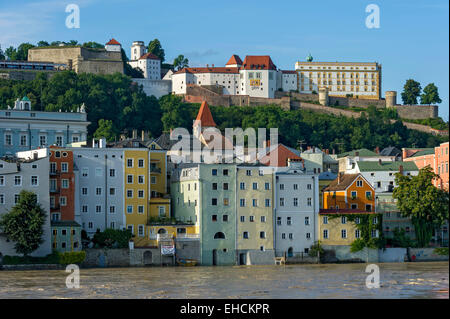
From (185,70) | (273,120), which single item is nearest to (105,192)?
(273,120)

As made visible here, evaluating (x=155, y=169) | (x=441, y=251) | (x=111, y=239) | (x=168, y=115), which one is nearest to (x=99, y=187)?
(x=111, y=239)

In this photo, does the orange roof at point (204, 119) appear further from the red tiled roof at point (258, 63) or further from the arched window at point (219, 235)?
the arched window at point (219, 235)

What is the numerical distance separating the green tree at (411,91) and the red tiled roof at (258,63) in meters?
25.8

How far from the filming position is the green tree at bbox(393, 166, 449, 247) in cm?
7931

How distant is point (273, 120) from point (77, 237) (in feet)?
235

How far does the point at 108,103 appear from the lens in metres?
136

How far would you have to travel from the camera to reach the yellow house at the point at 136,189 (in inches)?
3034

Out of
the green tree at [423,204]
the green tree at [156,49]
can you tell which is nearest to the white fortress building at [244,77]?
the green tree at [156,49]

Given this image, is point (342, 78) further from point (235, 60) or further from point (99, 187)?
point (99, 187)

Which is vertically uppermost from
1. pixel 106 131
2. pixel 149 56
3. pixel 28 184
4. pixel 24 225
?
pixel 149 56

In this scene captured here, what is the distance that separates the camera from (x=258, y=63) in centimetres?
16488

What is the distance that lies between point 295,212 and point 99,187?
648 inches

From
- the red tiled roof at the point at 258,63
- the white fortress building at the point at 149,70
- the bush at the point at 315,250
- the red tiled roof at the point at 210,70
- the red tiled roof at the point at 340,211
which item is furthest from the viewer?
the red tiled roof at the point at 258,63
